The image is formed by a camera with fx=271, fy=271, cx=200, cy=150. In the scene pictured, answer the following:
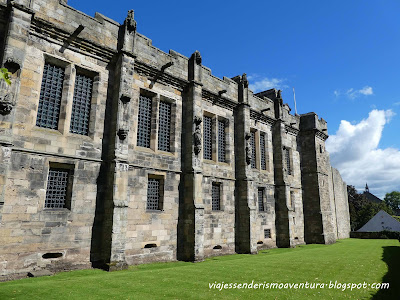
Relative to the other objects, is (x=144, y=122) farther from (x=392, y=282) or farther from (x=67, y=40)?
(x=392, y=282)

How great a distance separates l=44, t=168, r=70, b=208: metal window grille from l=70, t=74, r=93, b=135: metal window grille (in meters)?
2.15

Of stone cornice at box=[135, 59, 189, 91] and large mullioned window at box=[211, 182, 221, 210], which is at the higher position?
stone cornice at box=[135, 59, 189, 91]

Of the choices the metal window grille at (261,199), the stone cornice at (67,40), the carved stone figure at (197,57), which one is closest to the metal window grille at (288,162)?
the metal window grille at (261,199)

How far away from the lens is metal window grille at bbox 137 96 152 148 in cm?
1552

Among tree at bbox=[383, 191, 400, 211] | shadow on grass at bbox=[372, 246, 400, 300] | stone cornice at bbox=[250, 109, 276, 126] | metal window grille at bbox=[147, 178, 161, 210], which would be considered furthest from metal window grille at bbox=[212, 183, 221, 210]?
tree at bbox=[383, 191, 400, 211]

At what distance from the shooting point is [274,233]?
22.9m

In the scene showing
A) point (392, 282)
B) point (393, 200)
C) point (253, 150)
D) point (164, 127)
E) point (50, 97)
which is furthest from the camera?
point (393, 200)

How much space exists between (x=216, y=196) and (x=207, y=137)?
13.9ft

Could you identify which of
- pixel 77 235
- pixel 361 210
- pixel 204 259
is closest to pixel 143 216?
pixel 77 235

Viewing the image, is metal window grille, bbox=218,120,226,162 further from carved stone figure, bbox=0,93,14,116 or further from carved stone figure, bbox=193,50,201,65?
carved stone figure, bbox=0,93,14,116

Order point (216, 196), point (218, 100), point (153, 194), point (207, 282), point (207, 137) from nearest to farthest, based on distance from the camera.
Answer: point (207, 282)
point (153, 194)
point (216, 196)
point (207, 137)
point (218, 100)

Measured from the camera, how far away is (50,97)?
12.5m

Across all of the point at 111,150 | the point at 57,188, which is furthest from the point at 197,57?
the point at 57,188

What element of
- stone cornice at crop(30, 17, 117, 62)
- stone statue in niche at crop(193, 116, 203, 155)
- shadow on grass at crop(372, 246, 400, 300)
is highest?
stone cornice at crop(30, 17, 117, 62)
